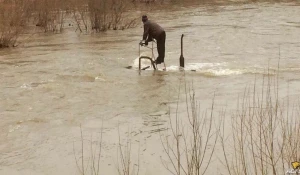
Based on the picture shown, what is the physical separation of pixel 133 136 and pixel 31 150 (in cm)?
189

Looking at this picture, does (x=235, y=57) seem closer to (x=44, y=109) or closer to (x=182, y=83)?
(x=182, y=83)

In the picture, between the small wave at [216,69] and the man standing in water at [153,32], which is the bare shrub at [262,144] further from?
the man standing in water at [153,32]

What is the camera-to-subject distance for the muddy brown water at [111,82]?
8.23m

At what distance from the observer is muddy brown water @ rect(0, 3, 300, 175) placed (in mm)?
8227

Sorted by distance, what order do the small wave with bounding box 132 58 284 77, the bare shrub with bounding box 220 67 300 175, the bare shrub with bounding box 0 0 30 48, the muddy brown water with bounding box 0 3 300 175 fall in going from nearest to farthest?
the bare shrub with bounding box 220 67 300 175 < the muddy brown water with bounding box 0 3 300 175 < the small wave with bounding box 132 58 284 77 < the bare shrub with bounding box 0 0 30 48

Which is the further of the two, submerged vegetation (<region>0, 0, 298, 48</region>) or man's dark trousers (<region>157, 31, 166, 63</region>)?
submerged vegetation (<region>0, 0, 298, 48</region>)

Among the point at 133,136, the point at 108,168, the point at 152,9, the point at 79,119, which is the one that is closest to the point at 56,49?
the point at 79,119

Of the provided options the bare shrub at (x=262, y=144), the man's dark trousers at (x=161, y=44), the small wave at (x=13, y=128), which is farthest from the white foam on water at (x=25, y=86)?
the bare shrub at (x=262, y=144)

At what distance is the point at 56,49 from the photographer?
19203 mm

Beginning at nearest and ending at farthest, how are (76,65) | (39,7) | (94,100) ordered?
(94,100) < (76,65) < (39,7)

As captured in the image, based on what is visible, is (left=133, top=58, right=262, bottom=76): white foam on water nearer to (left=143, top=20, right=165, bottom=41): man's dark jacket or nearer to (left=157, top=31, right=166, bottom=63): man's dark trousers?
(left=157, top=31, right=166, bottom=63): man's dark trousers

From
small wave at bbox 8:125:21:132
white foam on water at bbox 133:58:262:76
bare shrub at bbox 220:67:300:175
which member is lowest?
small wave at bbox 8:125:21:132

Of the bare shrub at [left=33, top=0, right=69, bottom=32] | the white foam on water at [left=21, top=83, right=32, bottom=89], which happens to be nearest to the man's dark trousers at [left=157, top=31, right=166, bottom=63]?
the white foam on water at [left=21, top=83, right=32, bottom=89]

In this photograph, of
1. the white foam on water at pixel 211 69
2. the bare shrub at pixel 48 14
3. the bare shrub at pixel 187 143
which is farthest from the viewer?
the bare shrub at pixel 48 14
